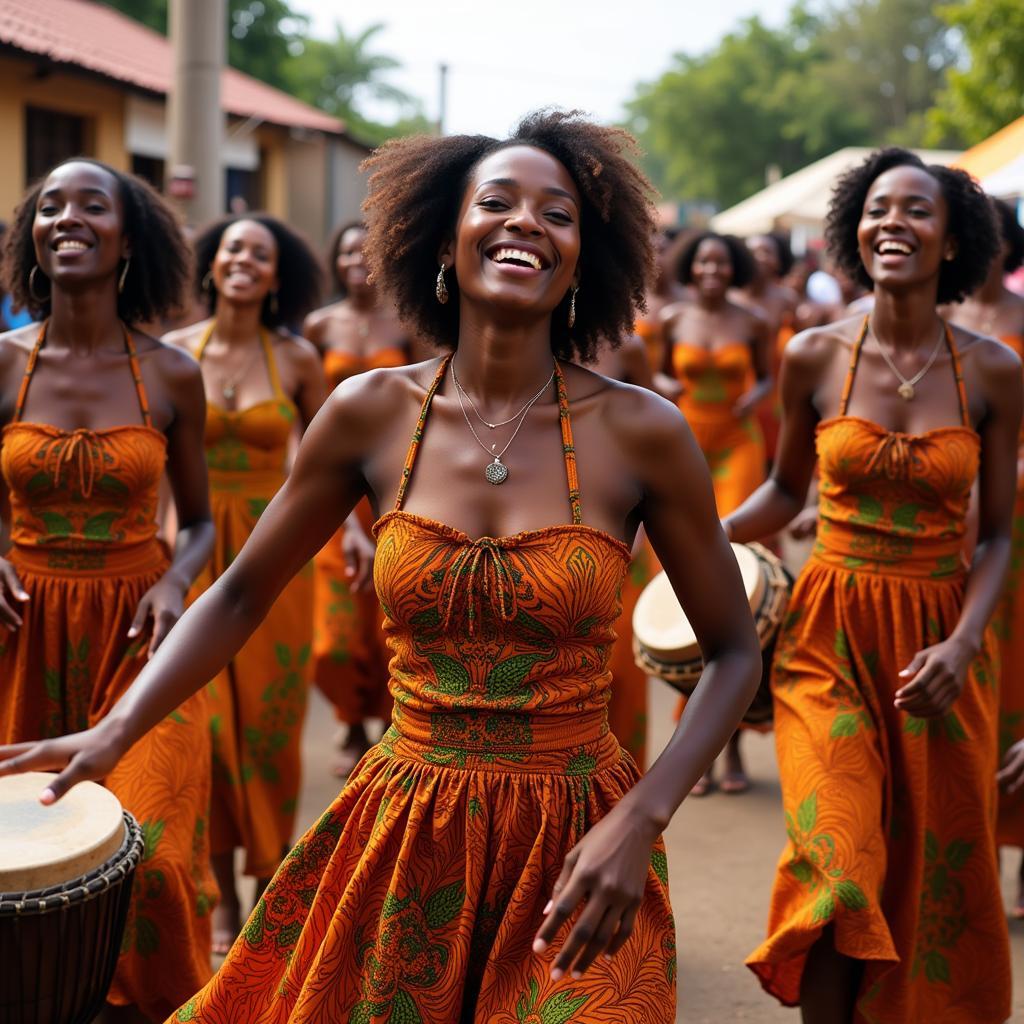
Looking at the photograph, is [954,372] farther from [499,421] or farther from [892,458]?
[499,421]

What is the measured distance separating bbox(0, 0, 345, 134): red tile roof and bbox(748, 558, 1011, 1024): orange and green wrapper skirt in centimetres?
1243

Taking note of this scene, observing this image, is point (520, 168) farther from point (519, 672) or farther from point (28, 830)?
point (28, 830)

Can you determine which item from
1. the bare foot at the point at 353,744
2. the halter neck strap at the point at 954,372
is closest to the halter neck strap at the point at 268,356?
the bare foot at the point at 353,744

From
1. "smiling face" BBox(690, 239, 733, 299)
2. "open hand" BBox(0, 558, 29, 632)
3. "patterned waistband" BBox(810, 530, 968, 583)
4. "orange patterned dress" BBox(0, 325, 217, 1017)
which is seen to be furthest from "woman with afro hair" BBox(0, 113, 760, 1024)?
"smiling face" BBox(690, 239, 733, 299)

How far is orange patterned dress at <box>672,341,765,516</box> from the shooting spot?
9.19 metres

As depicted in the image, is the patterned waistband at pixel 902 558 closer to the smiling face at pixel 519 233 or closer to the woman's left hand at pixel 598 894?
the smiling face at pixel 519 233

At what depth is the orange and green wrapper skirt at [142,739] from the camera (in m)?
4.06

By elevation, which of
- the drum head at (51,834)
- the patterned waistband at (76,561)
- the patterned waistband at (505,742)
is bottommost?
the drum head at (51,834)

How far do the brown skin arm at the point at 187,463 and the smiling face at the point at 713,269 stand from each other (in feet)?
18.2

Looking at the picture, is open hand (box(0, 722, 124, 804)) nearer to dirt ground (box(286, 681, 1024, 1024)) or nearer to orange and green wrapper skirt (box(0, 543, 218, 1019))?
orange and green wrapper skirt (box(0, 543, 218, 1019))

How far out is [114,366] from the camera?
462 centimetres

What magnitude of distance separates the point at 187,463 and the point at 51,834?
1.72 metres

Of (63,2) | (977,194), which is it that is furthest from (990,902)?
(63,2)

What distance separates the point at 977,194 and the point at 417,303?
2.23 metres
